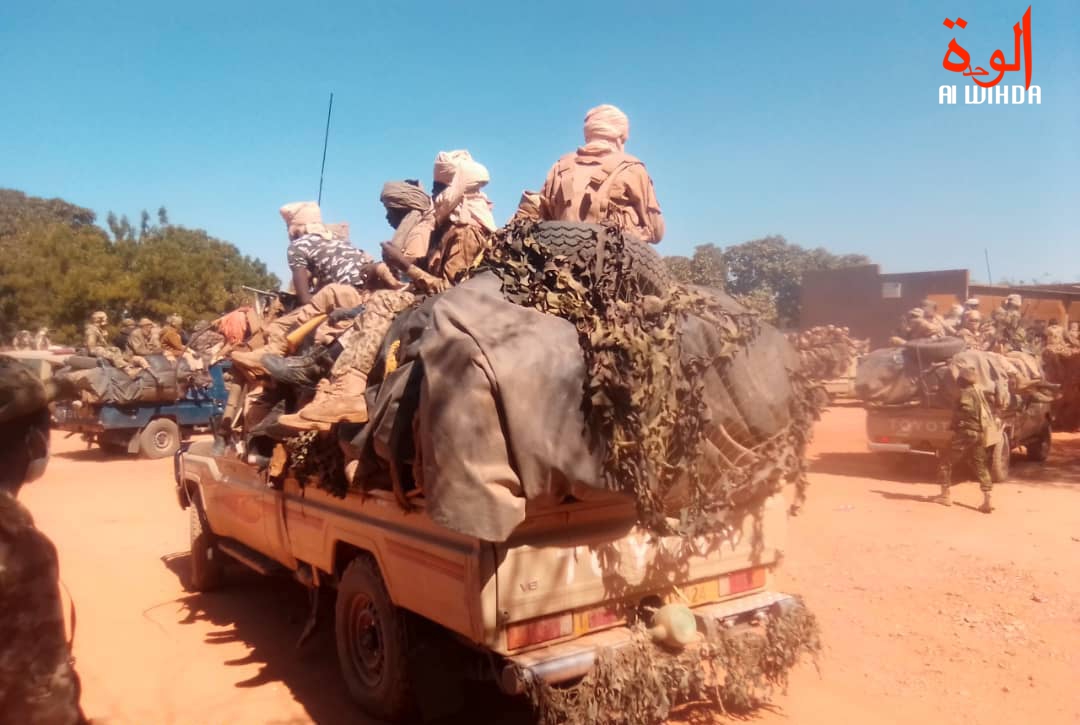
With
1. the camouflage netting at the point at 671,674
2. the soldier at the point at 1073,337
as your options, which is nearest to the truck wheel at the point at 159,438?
the camouflage netting at the point at 671,674

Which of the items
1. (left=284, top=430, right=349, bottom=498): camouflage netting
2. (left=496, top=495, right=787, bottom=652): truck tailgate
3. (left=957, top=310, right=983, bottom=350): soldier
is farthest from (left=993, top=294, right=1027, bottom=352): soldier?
(left=284, top=430, right=349, bottom=498): camouflage netting

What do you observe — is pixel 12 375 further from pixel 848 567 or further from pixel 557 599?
pixel 848 567

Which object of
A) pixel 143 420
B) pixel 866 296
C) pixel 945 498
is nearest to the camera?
pixel 945 498

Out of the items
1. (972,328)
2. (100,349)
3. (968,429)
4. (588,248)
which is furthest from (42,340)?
(588,248)

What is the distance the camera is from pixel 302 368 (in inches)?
217

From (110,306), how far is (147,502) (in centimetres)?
2504

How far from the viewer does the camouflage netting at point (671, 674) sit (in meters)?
3.46

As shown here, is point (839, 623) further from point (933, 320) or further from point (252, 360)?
point (933, 320)

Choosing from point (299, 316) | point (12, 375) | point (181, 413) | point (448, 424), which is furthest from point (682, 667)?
point (181, 413)

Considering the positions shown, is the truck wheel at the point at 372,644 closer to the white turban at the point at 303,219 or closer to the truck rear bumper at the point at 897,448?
the white turban at the point at 303,219

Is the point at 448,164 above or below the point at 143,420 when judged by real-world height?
above

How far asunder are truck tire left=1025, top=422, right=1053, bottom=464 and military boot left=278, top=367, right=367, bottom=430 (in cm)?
1248

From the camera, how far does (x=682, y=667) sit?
3.72 meters

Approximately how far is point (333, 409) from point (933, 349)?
367 inches
